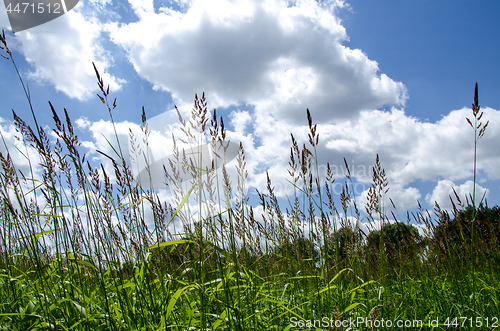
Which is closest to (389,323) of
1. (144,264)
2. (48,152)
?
(144,264)

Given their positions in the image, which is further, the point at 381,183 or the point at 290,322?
the point at 381,183

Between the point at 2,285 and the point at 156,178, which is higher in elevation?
the point at 156,178

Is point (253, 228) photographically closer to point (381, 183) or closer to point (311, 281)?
point (311, 281)

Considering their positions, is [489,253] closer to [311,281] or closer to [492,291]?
[492,291]

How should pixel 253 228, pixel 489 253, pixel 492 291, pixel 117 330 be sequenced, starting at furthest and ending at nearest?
pixel 489 253, pixel 253 228, pixel 492 291, pixel 117 330

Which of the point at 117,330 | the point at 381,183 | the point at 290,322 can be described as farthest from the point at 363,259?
the point at 117,330

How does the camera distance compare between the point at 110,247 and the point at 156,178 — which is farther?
the point at 156,178

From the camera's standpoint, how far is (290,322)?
1.64 metres

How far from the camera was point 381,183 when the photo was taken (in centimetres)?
225

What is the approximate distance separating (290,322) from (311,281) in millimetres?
713

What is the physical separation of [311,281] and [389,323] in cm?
72

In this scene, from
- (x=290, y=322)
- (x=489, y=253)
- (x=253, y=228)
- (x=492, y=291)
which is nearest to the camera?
(x=290, y=322)

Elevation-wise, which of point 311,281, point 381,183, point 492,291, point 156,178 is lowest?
point 492,291

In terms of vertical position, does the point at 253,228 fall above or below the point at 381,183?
below
